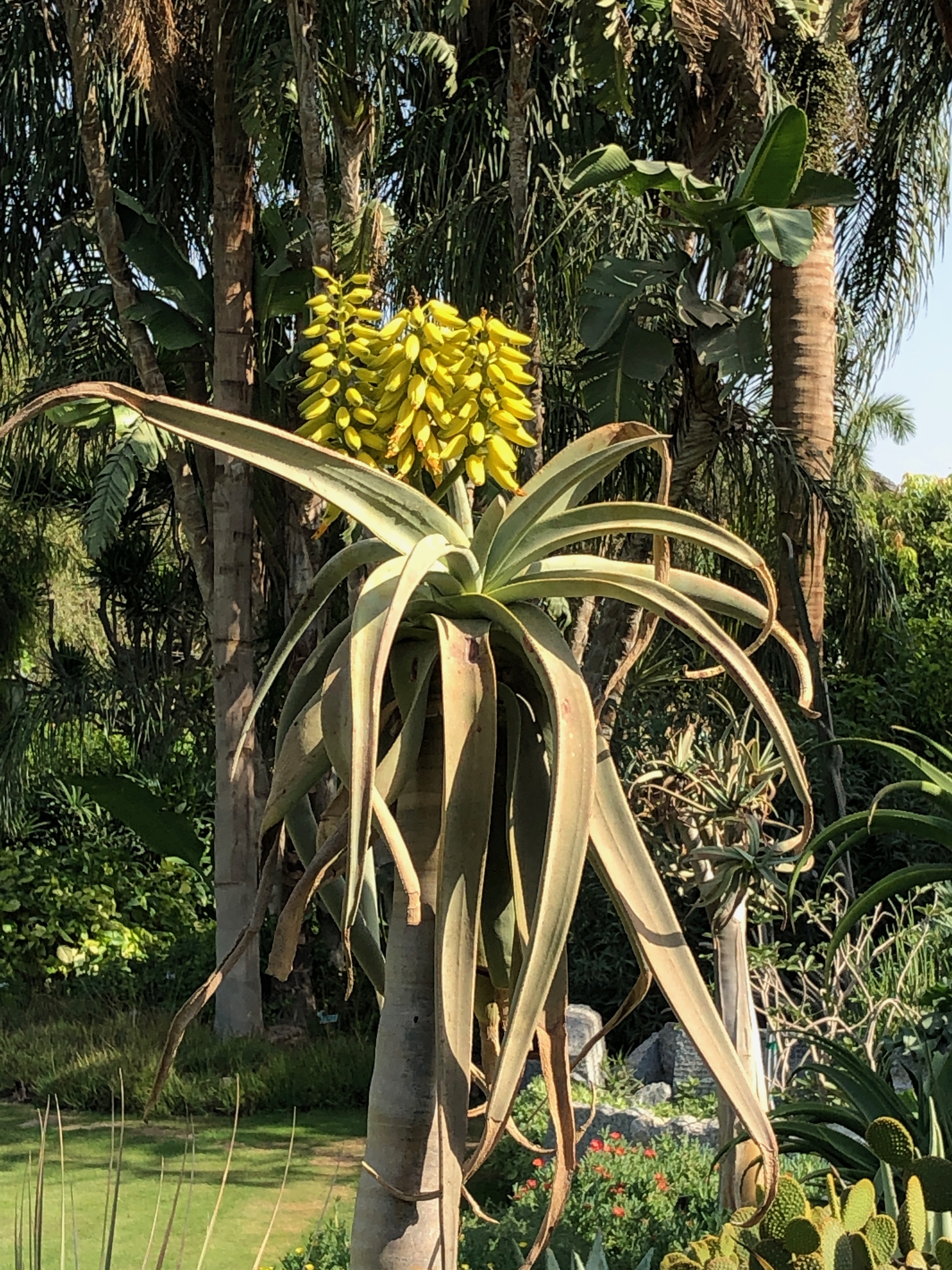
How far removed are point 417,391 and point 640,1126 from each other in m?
5.90

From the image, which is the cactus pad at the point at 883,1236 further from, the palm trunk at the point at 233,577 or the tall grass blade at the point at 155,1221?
the palm trunk at the point at 233,577

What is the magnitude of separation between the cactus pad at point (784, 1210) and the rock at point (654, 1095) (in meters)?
5.46

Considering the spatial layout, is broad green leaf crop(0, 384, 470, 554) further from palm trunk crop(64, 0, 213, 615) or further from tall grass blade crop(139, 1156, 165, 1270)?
palm trunk crop(64, 0, 213, 615)

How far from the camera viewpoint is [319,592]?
1.74m

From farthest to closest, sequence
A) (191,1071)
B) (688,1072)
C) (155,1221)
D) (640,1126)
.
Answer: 1. (191,1071)
2. (688,1072)
3. (640,1126)
4. (155,1221)

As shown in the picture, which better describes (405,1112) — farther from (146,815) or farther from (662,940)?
(146,815)

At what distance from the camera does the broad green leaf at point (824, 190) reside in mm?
7121

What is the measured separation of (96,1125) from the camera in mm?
8117

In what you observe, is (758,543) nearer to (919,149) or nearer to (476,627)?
(919,149)

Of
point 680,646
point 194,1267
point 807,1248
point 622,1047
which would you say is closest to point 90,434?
point 680,646

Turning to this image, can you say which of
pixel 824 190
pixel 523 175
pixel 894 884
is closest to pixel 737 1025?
pixel 894 884

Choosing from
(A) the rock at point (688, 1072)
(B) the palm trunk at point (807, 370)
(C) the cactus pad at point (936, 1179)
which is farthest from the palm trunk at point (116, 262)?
(C) the cactus pad at point (936, 1179)

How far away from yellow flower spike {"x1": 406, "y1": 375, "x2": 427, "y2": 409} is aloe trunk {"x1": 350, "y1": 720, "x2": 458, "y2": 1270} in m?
0.50

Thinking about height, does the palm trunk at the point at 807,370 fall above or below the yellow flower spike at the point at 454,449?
above
